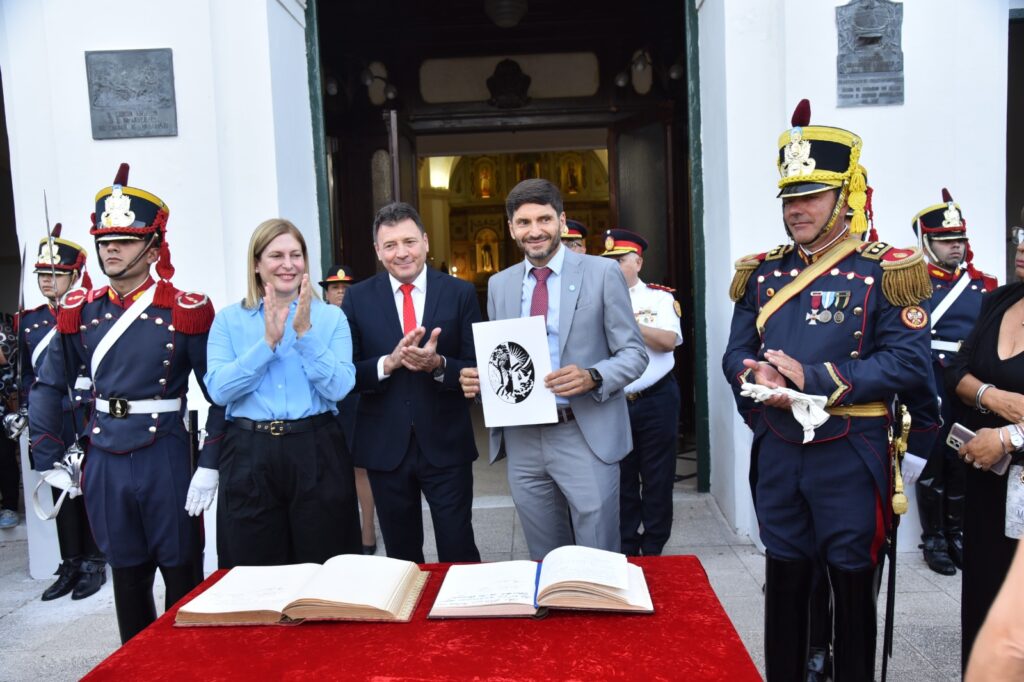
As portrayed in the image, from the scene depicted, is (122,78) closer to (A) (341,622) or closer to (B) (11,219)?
(A) (341,622)

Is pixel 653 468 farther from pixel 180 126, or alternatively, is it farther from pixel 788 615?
pixel 180 126

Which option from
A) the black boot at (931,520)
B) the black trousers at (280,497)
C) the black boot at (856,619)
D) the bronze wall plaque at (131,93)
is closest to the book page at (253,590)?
the black trousers at (280,497)

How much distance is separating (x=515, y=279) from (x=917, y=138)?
8.94 ft

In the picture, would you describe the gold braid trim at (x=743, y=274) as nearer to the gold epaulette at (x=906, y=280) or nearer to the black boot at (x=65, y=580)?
the gold epaulette at (x=906, y=280)

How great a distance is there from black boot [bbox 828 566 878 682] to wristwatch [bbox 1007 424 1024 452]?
62 cm

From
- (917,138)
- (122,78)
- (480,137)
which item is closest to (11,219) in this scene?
(480,137)

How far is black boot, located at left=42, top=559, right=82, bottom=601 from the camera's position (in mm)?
4625

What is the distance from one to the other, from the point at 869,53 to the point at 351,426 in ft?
11.9

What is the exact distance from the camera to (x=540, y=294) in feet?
10.4

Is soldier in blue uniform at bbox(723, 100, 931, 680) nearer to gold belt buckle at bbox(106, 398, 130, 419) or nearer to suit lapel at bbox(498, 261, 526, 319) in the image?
suit lapel at bbox(498, 261, 526, 319)

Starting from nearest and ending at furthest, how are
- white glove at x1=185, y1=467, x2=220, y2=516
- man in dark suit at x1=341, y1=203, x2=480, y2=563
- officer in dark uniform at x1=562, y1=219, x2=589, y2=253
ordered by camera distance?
white glove at x1=185, y1=467, x2=220, y2=516 → man in dark suit at x1=341, y1=203, x2=480, y2=563 → officer in dark uniform at x1=562, y1=219, x2=589, y2=253

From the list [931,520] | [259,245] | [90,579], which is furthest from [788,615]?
[90,579]

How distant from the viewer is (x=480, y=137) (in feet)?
35.4

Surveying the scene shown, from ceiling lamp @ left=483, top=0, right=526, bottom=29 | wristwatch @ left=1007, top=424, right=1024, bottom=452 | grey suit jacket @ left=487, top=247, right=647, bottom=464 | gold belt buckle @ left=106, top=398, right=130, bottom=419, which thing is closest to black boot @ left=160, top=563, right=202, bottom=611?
gold belt buckle @ left=106, top=398, right=130, bottom=419
